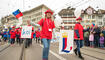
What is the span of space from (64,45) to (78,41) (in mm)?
656

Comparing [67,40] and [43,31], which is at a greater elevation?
[43,31]

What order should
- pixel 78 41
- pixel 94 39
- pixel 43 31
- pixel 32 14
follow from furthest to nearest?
pixel 32 14 → pixel 94 39 → pixel 78 41 → pixel 43 31

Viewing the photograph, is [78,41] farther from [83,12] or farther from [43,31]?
[83,12]

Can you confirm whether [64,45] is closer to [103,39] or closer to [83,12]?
[103,39]

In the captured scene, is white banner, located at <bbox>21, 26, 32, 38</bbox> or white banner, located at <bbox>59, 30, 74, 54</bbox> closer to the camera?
white banner, located at <bbox>59, 30, 74, 54</bbox>

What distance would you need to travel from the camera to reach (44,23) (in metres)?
4.80

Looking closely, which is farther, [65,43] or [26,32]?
[26,32]

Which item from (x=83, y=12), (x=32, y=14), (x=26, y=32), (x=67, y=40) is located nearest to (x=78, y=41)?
(x=67, y=40)

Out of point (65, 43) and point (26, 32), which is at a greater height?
point (26, 32)

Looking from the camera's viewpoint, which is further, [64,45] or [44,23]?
[64,45]

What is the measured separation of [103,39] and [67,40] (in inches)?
209

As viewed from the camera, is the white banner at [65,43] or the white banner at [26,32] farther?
the white banner at [26,32]

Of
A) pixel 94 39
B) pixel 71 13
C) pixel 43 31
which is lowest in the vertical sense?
pixel 94 39

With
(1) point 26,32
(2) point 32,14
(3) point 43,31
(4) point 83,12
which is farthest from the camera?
(2) point 32,14
